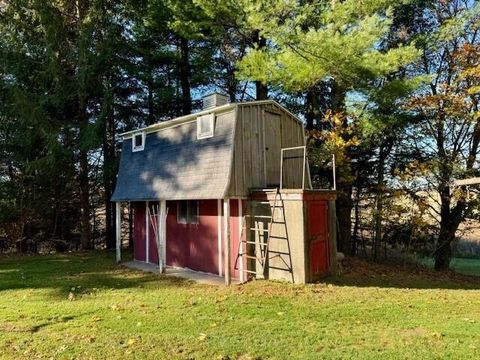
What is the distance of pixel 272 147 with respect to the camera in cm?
1057

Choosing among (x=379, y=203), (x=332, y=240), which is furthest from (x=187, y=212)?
(x=379, y=203)

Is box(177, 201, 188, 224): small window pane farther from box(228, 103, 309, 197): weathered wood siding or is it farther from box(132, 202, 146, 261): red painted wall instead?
box(228, 103, 309, 197): weathered wood siding

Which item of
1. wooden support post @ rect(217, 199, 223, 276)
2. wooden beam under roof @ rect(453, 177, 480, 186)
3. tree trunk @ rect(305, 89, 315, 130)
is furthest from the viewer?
tree trunk @ rect(305, 89, 315, 130)

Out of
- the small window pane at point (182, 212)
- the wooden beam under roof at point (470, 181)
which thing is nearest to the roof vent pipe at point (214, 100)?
the small window pane at point (182, 212)

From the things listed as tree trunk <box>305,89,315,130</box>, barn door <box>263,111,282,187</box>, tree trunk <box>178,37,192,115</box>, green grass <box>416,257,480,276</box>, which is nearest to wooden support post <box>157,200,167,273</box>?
barn door <box>263,111,282,187</box>

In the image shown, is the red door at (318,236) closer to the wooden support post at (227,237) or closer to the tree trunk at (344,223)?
the wooden support post at (227,237)

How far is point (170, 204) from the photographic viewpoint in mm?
11992

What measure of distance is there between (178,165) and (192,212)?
4.45 ft

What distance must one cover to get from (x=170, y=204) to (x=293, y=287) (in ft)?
16.3

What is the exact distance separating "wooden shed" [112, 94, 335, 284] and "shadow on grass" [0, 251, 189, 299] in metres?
1.18

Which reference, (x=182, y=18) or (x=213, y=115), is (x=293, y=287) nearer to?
(x=213, y=115)

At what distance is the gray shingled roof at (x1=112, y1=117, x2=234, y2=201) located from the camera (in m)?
9.65

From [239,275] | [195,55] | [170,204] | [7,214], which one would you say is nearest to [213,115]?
[170,204]

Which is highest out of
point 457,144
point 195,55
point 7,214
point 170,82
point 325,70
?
point 195,55
